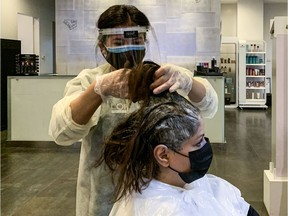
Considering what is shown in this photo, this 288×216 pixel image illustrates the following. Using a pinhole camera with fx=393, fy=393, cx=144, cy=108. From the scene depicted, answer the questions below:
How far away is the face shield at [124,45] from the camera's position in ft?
4.33

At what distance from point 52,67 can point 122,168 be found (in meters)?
10.6

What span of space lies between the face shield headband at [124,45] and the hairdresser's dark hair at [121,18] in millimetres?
20

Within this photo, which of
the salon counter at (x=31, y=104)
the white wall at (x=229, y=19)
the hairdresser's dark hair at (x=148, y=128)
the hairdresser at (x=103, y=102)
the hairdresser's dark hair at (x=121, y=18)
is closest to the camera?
the hairdresser's dark hair at (x=148, y=128)

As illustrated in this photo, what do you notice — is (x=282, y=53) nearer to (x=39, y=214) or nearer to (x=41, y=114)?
(x=39, y=214)

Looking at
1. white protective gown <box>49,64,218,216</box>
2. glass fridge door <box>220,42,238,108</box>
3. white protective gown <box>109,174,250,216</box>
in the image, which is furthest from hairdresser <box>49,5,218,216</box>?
glass fridge door <box>220,42,238,108</box>

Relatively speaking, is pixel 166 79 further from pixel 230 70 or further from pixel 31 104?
pixel 230 70

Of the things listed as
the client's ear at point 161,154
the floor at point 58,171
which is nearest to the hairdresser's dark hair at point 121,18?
the client's ear at point 161,154

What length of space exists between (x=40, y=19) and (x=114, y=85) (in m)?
9.83

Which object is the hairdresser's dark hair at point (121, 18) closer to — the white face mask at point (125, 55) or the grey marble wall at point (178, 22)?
the white face mask at point (125, 55)

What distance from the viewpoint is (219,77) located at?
224 inches

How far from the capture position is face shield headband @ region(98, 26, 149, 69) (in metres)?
1.32

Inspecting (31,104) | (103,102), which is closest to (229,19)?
(31,104)

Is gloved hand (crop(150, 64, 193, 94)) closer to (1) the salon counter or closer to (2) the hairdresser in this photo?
(2) the hairdresser

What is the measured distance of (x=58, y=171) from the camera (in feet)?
15.2
